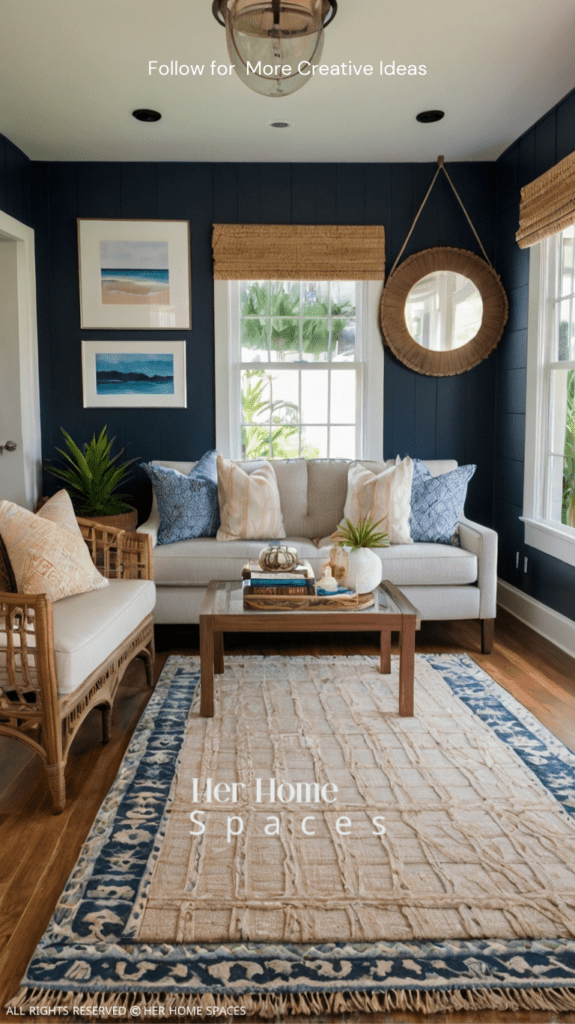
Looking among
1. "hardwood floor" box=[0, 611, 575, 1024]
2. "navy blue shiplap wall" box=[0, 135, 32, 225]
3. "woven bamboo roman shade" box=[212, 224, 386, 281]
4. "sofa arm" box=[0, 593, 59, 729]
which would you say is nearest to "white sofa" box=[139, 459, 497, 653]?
"hardwood floor" box=[0, 611, 575, 1024]

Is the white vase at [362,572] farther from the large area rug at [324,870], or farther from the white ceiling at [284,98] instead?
the white ceiling at [284,98]

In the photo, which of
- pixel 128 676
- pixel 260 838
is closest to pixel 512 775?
pixel 260 838

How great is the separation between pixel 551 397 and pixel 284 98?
208 centimetres

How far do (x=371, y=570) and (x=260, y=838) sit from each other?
1340mm

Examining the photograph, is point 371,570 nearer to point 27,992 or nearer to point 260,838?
point 260,838

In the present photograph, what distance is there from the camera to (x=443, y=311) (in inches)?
192

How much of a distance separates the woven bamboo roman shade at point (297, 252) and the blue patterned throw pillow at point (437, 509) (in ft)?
4.94

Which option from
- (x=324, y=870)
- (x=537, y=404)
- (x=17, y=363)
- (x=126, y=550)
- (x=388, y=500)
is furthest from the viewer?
(x=17, y=363)

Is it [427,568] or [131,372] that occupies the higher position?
[131,372]

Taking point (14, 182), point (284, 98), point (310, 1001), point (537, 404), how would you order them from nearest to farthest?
point (310, 1001)
point (284, 98)
point (537, 404)
point (14, 182)

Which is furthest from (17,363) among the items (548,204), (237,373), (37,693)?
(548,204)

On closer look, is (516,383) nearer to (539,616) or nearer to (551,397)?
(551,397)

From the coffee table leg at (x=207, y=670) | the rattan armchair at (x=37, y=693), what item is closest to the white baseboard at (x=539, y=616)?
the coffee table leg at (x=207, y=670)

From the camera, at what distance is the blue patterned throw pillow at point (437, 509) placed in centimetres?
418
